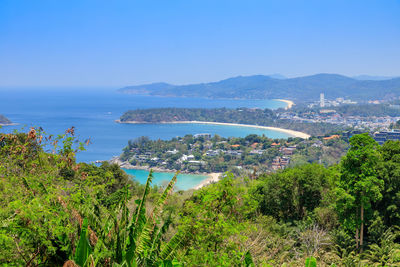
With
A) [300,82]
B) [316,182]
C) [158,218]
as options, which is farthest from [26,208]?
[300,82]

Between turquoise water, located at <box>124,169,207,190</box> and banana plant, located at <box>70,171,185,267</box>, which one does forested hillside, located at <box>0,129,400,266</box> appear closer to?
banana plant, located at <box>70,171,185,267</box>

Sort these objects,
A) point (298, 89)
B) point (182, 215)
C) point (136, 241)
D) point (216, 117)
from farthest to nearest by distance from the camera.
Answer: point (298, 89), point (216, 117), point (182, 215), point (136, 241)

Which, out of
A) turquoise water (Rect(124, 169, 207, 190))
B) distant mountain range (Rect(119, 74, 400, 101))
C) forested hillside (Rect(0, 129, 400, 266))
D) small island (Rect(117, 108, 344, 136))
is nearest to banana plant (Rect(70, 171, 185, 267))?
forested hillside (Rect(0, 129, 400, 266))

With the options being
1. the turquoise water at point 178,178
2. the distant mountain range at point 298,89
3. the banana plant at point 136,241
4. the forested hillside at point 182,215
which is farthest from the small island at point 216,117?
the banana plant at point 136,241

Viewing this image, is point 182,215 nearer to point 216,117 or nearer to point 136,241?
point 136,241

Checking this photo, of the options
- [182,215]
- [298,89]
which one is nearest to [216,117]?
[182,215]

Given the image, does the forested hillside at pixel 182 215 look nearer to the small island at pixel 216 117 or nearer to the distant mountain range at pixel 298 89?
the small island at pixel 216 117
